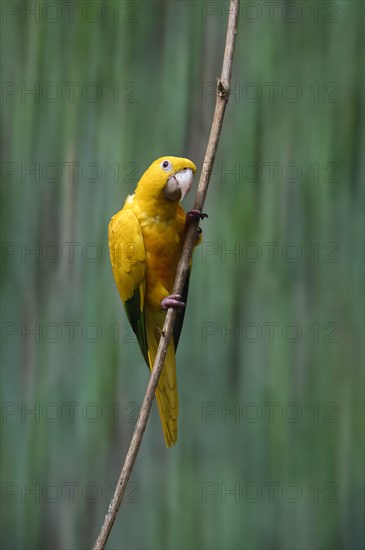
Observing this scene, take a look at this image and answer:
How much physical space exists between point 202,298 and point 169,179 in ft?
2.57

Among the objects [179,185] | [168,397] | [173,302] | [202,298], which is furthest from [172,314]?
[202,298]

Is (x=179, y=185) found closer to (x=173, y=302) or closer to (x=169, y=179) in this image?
(x=169, y=179)

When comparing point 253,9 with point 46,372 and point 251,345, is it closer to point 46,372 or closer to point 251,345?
point 251,345

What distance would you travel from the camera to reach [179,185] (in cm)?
130

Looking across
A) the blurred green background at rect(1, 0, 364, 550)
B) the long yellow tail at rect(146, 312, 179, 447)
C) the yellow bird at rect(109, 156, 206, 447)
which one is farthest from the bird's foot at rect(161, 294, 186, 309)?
the blurred green background at rect(1, 0, 364, 550)

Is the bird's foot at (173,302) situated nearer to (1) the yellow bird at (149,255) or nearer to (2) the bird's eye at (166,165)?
(1) the yellow bird at (149,255)

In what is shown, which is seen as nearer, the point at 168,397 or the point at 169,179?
the point at 169,179

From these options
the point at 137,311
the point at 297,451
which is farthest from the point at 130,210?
the point at 297,451

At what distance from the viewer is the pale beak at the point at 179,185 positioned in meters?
1.26

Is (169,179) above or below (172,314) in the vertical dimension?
above

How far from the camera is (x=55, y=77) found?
82.8 inches

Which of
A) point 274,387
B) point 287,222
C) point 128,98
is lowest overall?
point 274,387

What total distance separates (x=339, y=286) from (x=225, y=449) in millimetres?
559

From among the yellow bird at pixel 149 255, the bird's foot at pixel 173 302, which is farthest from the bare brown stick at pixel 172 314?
the yellow bird at pixel 149 255
